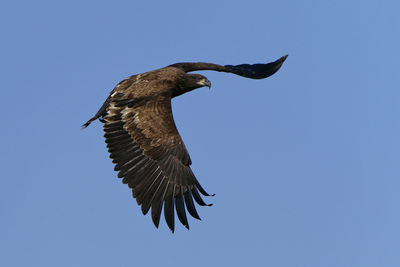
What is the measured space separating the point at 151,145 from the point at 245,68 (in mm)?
5689

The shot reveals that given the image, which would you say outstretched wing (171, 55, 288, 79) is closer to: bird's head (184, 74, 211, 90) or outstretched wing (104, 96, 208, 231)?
bird's head (184, 74, 211, 90)

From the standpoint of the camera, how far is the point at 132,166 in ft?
40.7

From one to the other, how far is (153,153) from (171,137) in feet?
1.54

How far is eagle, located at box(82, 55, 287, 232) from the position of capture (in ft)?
39.4

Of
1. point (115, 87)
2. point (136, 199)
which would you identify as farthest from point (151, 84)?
point (136, 199)

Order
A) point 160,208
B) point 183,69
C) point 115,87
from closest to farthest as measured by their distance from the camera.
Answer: point 160,208
point 115,87
point 183,69

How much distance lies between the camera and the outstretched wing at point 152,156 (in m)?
12.0

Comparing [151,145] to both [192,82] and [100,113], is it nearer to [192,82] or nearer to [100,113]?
[100,113]

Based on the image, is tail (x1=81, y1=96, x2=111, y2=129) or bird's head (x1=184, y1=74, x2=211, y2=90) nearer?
tail (x1=81, y1=96, x2=111, y2=129)

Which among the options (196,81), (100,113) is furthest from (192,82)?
(100,113)

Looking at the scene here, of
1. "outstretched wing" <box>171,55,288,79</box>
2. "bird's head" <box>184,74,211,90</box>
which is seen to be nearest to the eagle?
"bird's head" <box>184,74,211,90</box>

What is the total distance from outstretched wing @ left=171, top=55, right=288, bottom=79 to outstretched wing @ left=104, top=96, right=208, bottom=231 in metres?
2.79

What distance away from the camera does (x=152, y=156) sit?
1260 centimetres

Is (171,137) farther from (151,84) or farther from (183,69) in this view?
(183,69)
